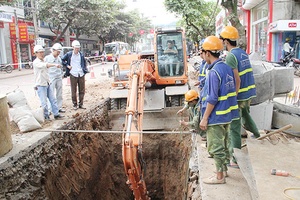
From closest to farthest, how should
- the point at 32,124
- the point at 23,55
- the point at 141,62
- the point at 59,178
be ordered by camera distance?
1. the point at 59,178
2. the point at 32,124
3. the point at 141,62
4. the point at 23,55

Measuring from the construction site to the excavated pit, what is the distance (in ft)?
0.06

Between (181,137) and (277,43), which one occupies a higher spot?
(277,43)

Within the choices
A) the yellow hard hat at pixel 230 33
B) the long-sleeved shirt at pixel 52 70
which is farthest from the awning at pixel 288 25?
the yellow hard hat at pixel 230 33

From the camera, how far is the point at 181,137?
782 centimetres

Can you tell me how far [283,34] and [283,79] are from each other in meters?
11.0

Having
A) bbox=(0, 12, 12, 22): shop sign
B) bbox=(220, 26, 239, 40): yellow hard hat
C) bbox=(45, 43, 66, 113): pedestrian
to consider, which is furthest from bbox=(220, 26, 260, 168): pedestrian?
bbox=(0, 12, 12, 22): shop sign

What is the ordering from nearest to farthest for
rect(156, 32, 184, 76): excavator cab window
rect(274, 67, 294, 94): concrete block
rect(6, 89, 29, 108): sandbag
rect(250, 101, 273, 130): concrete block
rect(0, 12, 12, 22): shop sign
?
rect(250, 101, 273, 130): concrete block → rect(274, 67, 294, 94): concrete block → rect(6, 89, 29, 108): sandbag → rect(156, 32, 184, 76): excavator cab window → rect(0, 12, 12, 22): shop sign

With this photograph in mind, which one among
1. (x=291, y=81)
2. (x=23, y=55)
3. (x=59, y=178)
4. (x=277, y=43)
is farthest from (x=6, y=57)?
(x=291, y=81)

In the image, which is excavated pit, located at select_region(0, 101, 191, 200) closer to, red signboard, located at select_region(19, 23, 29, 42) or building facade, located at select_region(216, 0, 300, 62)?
building facade, located at select_region(216, 0, 300, 62)

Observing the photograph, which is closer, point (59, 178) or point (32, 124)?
point (59, 178)

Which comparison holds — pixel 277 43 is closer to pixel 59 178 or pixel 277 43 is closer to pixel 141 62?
pixel 141 62

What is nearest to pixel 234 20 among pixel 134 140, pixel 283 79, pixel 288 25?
pixel 283 79

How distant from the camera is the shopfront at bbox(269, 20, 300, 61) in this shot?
14.3m

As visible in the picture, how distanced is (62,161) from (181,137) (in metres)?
3.10
